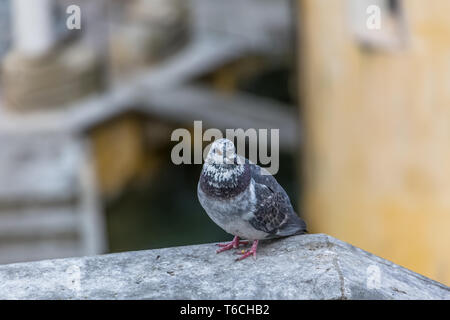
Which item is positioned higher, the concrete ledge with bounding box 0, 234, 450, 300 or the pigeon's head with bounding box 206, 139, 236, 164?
the pigeon's head with bounding box 206, 139, 236, 164

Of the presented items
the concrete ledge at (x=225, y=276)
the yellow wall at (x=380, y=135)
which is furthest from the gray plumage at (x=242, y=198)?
the yellow wall at (x=380, y=135)

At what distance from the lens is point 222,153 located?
147 inches

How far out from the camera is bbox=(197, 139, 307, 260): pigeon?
3.80 metres

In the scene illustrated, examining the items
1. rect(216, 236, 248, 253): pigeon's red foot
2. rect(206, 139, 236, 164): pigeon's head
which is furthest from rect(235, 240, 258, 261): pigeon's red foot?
rect(206, 139, 236, 164): pigeon's head

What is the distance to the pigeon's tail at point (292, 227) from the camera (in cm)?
411

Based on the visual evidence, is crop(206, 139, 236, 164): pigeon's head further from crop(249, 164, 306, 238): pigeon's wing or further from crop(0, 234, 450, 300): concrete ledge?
crop(0, 234, 450, 300): concrete ledge

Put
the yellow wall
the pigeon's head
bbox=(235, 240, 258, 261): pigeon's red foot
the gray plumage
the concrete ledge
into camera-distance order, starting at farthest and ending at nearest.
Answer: the yellow wall
bbox=(235, 240, 258, 261): pigeon's red foot
the gray plumage
the pigeon's head
the concrete ledge

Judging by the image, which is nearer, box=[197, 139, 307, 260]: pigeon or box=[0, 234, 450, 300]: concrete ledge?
box=[0, 234, 450, 300]: concrete ledge

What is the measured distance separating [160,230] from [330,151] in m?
3.76

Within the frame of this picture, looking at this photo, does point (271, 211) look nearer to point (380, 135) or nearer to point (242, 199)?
point (242, 199)

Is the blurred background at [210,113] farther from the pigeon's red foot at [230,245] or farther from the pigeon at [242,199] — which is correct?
the pigeon's red foot at [230,245]

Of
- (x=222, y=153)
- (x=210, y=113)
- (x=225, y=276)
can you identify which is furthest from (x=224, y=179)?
(x=210, y=113)

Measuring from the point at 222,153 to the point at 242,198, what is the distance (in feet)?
0.97

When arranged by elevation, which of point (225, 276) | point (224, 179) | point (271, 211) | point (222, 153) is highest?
point (222, 153)
